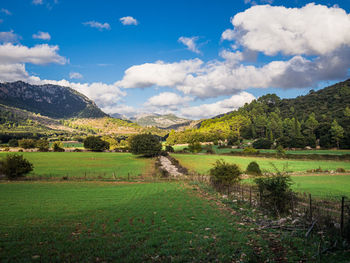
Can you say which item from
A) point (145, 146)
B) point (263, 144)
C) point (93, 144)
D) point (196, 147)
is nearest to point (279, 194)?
point (145, 146)

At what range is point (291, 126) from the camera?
4643 inches

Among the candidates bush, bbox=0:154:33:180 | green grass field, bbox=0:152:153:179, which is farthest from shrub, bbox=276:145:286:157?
bush, bbox=0:154:33:180

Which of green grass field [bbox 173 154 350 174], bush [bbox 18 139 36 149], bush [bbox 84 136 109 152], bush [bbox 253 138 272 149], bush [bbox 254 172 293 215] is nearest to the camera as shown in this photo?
bush [bbox 254 172 293 215]

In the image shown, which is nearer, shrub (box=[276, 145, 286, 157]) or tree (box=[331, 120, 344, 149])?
shrub (box=[276, 145, 286, 157])

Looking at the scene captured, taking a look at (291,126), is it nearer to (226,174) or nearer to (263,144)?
(263,144)

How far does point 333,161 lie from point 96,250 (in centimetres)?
7934

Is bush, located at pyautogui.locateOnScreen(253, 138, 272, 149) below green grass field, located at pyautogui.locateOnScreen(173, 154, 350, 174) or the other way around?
the other way around

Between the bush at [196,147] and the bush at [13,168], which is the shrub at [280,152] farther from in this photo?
the bush at [13,168]

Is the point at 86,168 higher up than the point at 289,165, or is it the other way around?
the point at 289,165

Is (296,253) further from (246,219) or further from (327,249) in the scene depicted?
(246,219)

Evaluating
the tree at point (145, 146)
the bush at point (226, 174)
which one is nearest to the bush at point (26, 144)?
the tree at point (145, 146)

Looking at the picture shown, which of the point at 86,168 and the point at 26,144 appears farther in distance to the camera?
the point at 26,144

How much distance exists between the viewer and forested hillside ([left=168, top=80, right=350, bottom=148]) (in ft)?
326

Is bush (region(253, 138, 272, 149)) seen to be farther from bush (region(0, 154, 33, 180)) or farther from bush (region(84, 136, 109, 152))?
bush (region(0, 154, 33, 180))
